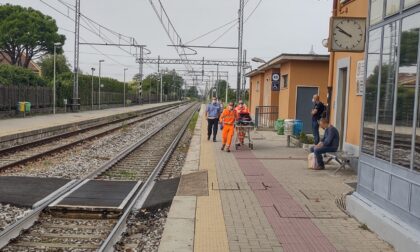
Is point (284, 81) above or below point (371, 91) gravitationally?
above

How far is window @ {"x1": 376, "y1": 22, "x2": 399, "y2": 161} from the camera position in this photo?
6.45 m

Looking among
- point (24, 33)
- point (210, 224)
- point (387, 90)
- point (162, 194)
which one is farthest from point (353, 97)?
point (24, 33)

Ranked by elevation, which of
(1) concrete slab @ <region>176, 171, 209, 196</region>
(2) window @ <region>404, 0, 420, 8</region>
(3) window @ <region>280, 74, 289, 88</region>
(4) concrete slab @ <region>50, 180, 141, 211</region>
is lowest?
(4) concrete slab @ <region>50, 180, 141, 211</region>

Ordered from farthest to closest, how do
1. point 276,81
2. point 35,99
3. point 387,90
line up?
1. point 35,99
2. point 276,81
3. point 387,90

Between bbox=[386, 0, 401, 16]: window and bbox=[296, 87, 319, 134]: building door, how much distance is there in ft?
52.3

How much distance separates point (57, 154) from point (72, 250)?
1034 cm

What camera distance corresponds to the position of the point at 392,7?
6.66 m

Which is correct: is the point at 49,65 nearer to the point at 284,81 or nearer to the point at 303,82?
the point at 284,81

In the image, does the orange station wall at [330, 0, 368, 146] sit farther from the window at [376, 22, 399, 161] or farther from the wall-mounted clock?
the window at [376, 22, 399, 161]

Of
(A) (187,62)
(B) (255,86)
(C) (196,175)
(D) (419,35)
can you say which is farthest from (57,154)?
(A) (187,62)

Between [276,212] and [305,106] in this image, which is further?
[305,106]

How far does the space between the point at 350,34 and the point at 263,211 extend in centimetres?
467

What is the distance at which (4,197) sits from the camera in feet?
29.5

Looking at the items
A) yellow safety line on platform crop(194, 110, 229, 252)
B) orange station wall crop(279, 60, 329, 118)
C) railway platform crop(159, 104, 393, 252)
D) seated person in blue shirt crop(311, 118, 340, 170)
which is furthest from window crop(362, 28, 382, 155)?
orange station wall crop(279, 60, 329, 118)
